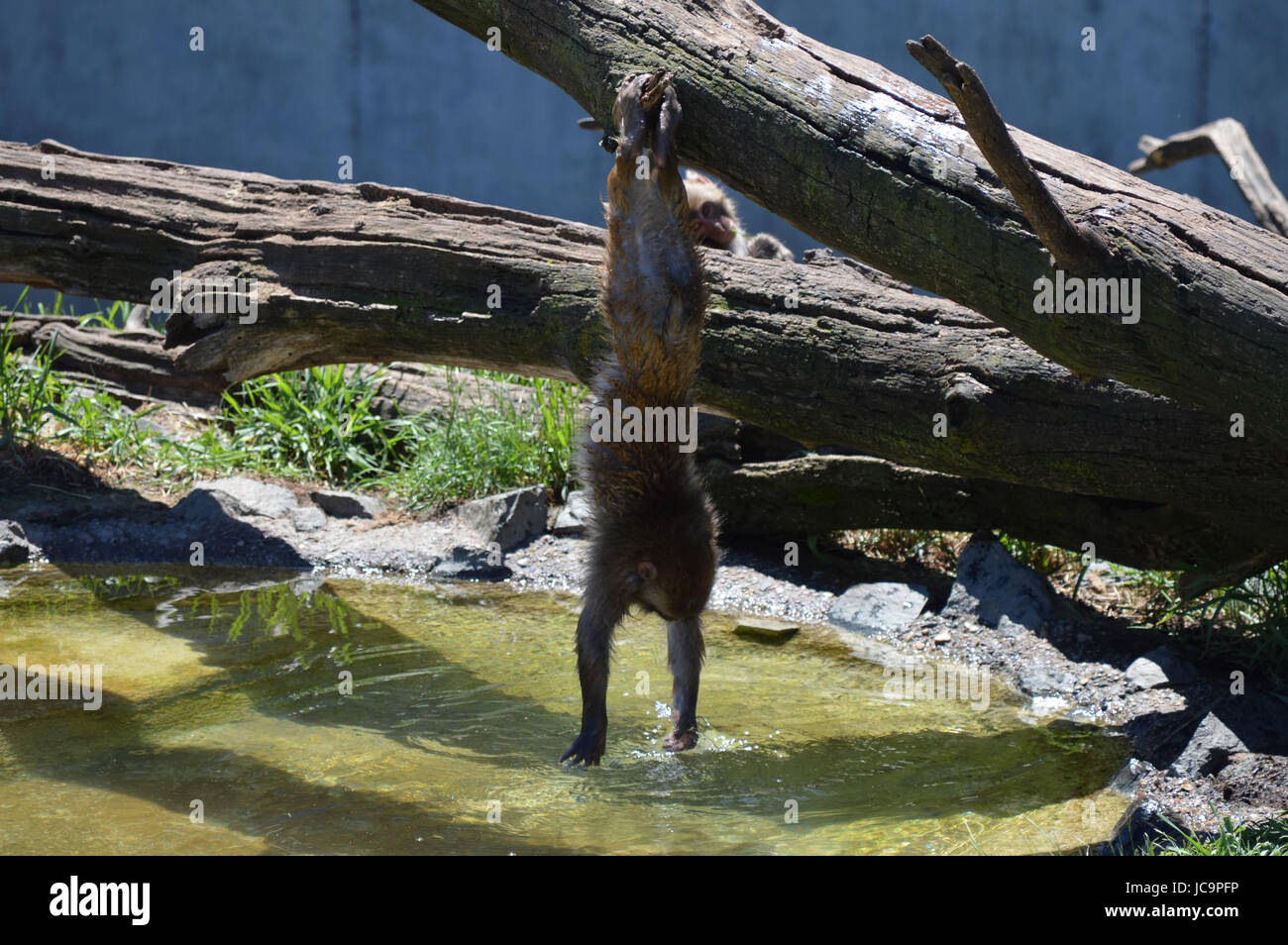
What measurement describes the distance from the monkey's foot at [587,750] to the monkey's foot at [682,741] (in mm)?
319

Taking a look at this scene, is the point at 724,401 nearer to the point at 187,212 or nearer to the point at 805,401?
the point at 805,401

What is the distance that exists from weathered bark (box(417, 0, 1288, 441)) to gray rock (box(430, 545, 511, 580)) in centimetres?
293

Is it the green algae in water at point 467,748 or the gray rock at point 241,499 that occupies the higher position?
the gray rock at point 241,499

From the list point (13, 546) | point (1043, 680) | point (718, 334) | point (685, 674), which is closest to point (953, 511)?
point (1043, 680)

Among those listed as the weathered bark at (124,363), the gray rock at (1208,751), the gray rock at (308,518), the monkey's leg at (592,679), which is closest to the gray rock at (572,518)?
the gray rock at (308,518)

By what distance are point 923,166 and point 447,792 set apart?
2499mm

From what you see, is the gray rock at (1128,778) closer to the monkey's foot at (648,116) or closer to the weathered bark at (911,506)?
the weathered bark at (911,506)

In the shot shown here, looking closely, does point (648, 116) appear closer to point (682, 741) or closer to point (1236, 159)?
point (682, 741)

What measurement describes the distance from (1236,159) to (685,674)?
6.28 meters

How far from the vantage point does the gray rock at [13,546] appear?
6.29m

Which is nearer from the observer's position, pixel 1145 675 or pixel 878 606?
pixel 1145 675

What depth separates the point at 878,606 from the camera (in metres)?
5.67

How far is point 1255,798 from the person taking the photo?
3793 millimetres
